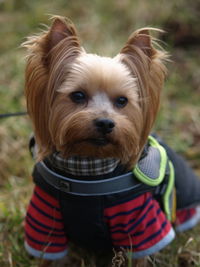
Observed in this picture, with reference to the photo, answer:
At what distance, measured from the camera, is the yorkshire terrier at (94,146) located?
7.31 feet

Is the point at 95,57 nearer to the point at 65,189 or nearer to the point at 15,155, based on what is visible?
the point at 65,189

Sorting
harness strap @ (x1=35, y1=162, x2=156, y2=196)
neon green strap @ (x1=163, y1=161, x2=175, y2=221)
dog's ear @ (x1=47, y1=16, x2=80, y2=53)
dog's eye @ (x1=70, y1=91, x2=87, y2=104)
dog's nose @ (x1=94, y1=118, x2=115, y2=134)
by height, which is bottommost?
neon green strap @ (x1=163, y1=161, x2=175, y2=221)

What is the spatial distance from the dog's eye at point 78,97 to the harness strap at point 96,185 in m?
0.43

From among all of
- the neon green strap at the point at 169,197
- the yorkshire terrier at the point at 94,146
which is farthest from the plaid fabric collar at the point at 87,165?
the neon green strap at the point at 169,197

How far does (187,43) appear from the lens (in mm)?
6000

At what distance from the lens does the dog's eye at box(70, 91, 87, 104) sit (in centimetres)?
225

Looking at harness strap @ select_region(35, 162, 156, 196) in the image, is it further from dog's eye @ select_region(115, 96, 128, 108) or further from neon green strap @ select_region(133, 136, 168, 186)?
dog's eye @ select_region(115, 96, 128, 108)

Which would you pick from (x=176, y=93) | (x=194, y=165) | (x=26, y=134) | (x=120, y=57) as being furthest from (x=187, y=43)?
(x=120, y=57)

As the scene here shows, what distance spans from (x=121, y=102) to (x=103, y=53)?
3.21 meters

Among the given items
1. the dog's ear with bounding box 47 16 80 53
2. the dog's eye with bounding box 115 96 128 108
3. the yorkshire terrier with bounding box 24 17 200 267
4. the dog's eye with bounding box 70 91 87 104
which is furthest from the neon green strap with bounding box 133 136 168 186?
the dog's ear with bounding box 47 16 80 53

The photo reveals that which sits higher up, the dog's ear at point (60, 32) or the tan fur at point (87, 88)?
the dog's ear at point (60, 32)

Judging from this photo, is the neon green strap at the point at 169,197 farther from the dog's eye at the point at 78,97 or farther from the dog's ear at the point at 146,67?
the dog's eye at the point at 78,97

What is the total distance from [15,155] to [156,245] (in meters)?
1.87

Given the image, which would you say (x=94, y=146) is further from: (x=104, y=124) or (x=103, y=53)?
(x=103, y=53)
